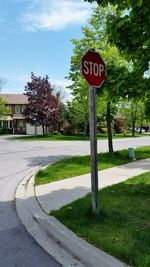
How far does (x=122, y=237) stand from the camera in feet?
14.7

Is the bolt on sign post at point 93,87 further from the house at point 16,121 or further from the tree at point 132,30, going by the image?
the house at point 16,121

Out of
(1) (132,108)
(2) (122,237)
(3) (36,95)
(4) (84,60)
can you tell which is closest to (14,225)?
(2) (122,237)

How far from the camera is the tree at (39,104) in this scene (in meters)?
38.2

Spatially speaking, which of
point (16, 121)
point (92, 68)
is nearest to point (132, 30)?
point (92, 68)

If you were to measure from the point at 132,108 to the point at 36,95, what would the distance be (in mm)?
14043

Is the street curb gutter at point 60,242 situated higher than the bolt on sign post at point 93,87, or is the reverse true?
the bolt on sign post at point 93,87

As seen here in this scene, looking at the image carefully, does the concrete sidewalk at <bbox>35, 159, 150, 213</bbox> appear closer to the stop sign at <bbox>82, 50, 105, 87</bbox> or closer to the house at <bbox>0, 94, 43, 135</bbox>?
the stop sign at <bbox>82, 50, 105, 87</bbox>

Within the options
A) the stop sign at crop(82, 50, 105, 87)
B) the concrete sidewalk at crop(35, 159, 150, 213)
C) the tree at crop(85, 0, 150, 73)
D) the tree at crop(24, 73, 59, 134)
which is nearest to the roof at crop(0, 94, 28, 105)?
the tree at crop(24, 73, 59, 134)

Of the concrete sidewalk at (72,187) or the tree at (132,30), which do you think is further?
the concrete sidewalk at (72,187)

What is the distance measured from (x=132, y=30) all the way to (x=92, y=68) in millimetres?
1837

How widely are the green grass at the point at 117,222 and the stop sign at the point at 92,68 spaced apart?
2.37 m

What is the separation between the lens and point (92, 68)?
5.44 metres

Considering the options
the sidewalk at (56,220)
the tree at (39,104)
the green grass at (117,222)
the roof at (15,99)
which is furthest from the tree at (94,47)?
the roof at (15,99)

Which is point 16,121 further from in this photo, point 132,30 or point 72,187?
point 132,30
